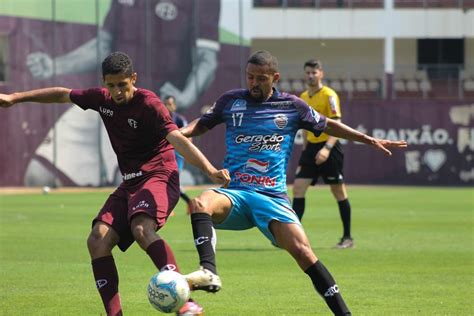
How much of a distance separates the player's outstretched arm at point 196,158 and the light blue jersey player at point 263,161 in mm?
318

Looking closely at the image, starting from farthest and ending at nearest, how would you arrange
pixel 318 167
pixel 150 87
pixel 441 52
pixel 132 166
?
pixel 441 52 → pixel 150 87 → pixel 318 167 → pixel 132 166

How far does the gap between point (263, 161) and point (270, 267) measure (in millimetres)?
4554

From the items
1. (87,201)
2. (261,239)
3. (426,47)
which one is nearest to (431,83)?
(426,47)

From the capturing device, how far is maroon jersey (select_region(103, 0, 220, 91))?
130 ft

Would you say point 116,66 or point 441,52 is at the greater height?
point 441,52

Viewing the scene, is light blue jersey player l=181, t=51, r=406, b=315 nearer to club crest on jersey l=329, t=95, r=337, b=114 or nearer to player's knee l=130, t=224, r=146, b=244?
player's knee l=130, t=224, r=146, b=244

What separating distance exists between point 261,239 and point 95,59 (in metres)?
23.2

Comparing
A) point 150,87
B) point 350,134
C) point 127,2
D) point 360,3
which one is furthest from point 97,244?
point 360,3

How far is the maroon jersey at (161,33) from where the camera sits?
39750 millimetres

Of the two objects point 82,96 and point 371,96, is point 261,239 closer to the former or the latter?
point 82,96

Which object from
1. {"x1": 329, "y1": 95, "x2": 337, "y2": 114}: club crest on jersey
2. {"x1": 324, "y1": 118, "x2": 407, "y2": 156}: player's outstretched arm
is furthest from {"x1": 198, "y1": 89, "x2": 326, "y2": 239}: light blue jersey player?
{"x1": 329, "y1": 95, "x2": 337, "y2": 114}: club crest on jersey

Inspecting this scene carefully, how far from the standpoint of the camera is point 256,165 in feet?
27.7

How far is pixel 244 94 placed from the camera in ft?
28.3

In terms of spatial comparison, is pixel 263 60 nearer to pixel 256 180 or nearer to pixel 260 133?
pixel 260 133
